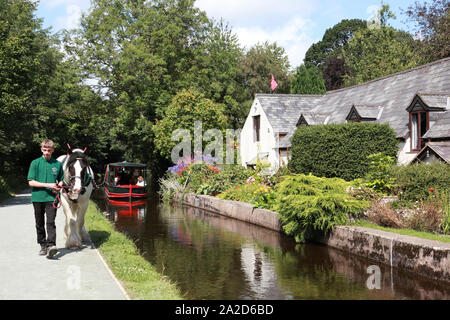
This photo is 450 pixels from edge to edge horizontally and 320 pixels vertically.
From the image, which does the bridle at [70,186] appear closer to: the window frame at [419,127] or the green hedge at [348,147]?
the green hedge at [348,147]

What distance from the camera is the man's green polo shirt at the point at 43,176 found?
9062mm

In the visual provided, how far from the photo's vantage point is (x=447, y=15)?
33094 millimetres

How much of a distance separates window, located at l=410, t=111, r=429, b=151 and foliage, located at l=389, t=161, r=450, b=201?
559 cm

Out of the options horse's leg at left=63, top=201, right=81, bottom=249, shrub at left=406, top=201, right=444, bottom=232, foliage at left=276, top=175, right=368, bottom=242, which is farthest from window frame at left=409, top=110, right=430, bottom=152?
horse's leg at left=63, top=201, right=81, bottom=249

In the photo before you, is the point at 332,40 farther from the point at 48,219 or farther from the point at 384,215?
the point at 48,219

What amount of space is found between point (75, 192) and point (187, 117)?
73.9 feet

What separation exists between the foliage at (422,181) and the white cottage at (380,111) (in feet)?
6.19

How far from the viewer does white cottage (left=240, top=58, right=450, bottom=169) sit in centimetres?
1811

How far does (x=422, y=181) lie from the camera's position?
12.6m

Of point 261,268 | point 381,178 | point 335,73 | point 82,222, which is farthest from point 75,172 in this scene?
point 335,73

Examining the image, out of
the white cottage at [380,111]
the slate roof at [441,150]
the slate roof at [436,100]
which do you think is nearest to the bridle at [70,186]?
the slate roof at [441,150]

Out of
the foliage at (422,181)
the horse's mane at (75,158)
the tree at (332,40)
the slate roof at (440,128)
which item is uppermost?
the tree at (332,40)

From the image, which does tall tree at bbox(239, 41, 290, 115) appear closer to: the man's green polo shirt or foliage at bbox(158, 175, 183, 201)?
foliage at bbox(158, 175, 183, 201)
